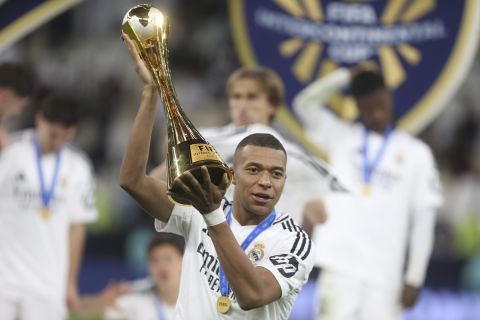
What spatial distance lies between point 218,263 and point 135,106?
885 cm

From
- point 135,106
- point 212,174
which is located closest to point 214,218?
point 212,174

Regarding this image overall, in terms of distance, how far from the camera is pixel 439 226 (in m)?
12.9

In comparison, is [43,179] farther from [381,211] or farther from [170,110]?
[170,110]

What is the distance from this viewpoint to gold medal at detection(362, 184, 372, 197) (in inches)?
332

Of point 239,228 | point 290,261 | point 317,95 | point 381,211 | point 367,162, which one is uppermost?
point 239,228

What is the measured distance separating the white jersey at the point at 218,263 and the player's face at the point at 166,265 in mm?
3166

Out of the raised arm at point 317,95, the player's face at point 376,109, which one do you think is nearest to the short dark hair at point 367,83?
the player's face at point 376,109

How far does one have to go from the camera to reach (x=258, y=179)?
4.50 metres

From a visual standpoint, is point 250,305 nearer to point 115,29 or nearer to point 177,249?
point 177,249

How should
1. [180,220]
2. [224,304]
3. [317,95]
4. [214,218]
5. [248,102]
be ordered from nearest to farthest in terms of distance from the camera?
[214,218], [224,304], [180,220], [248,102], [317,95]

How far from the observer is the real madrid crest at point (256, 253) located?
14.8 ft

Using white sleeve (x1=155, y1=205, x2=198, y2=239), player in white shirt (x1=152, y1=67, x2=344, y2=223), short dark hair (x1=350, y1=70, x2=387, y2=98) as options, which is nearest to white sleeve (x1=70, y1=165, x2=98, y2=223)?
short dark hair (x1=350, y1=70, x2=387, y2=98)

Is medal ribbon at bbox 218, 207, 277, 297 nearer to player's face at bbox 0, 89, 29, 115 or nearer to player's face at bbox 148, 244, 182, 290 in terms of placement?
player's face at bbox 148, 244, 182, 290

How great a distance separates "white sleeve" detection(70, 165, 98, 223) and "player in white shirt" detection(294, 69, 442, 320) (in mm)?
1634
